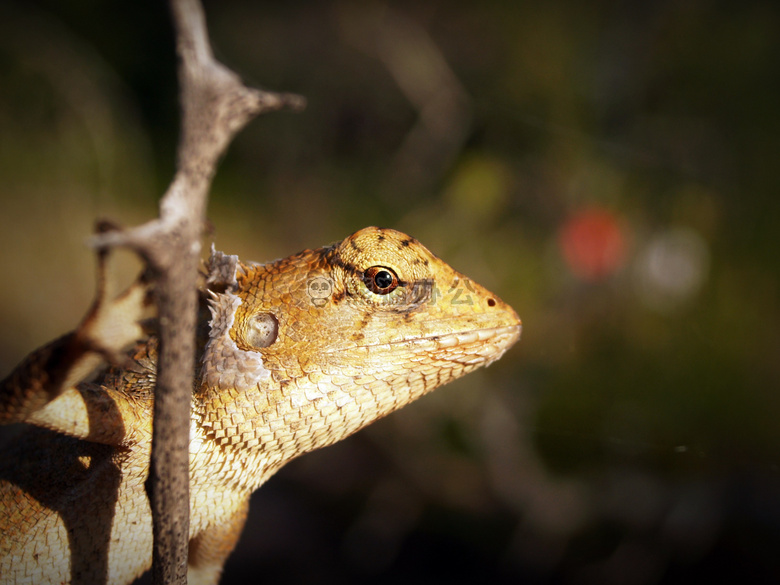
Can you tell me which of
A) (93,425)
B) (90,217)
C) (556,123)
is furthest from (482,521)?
(90,217)

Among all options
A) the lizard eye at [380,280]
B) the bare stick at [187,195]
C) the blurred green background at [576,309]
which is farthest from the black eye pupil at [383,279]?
the blurred green background at [576,309]

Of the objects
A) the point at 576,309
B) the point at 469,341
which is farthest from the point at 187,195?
the point at 576,309

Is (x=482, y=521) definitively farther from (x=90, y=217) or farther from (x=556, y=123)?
(x=90, y=217)

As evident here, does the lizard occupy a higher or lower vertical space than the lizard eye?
lower

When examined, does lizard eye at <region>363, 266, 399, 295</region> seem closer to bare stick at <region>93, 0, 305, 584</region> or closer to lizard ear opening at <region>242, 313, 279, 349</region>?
lizard ear opening at <region>242, 313, 279, 349</region>

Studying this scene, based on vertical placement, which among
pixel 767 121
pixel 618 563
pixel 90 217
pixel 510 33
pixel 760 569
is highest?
pixel 510 33

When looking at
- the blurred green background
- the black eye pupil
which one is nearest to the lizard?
the black eye pupil
